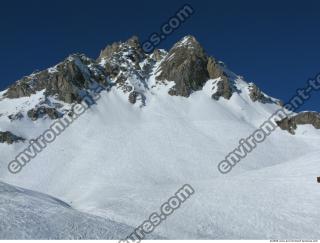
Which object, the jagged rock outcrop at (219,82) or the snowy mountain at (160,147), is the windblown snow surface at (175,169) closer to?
the snowy mountain at (160,147)

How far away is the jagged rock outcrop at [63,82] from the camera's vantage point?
4569 inches

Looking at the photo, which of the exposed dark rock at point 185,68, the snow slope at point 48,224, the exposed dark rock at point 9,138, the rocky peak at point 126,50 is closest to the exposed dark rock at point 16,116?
the exposed dark rock at point 9,138

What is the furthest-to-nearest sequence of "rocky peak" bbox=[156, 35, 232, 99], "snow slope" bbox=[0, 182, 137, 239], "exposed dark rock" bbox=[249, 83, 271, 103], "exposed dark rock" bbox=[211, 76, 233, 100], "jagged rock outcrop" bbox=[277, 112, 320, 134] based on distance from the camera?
"exposed dark rock" bbox=[249, 83, 271, 103]
"rocky peak" bbox=[156, 35, 232, 99]
"exposed dark rock" bbox=[211, 76, 233, 100]
"jagged rock outcrop" bbox=[277, 112, 320, 134]
"snow slope" bbox=[0, 182, 137, 239]

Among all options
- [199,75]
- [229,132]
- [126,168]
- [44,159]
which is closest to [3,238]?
[126,168]

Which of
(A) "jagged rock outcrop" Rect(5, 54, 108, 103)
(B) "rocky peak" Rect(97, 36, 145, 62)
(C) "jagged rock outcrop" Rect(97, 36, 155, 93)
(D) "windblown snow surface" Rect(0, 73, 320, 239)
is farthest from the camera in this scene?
(B) "rocky peak" Rect(97, 36, 145, 62)

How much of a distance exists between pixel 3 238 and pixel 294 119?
10175cm

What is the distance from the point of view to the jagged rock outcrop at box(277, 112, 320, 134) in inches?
4345

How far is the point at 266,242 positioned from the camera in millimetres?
30156

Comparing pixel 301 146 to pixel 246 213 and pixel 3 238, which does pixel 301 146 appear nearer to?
pixel 246 213

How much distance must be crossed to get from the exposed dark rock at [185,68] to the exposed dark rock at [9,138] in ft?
163

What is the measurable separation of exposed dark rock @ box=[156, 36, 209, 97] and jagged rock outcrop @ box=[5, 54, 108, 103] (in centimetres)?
2118

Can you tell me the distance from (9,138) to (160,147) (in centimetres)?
3256

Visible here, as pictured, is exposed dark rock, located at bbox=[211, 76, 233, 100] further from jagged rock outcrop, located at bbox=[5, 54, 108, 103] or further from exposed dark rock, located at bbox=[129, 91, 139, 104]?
jagged rock outcrop, located at bbox=[5, 54, 108, 103]

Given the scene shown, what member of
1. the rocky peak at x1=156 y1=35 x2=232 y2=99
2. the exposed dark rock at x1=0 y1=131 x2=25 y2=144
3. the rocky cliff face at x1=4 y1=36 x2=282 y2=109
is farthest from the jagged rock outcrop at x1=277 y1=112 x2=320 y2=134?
the exposed dark rock at x1=0 y1=131 x2=25 y2=144
